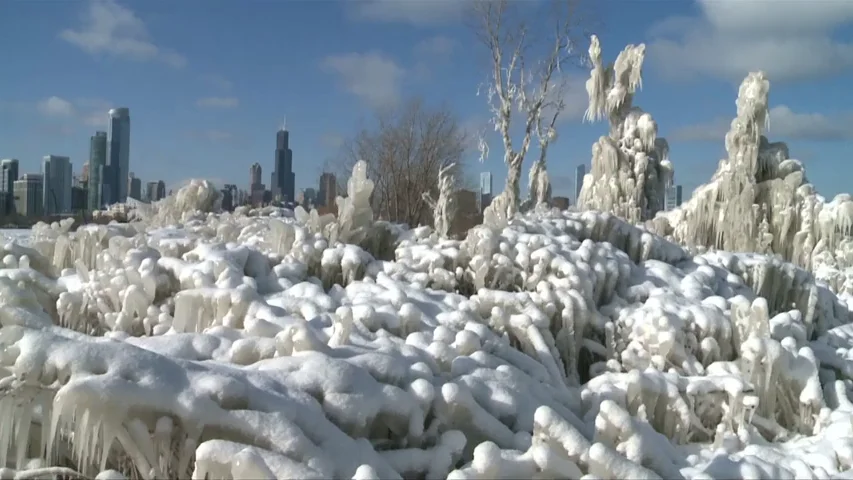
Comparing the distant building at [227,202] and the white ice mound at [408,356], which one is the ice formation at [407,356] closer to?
the white ice mound at [408,356]

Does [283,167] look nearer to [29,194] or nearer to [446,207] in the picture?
[29,194]

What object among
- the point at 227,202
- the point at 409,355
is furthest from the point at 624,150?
the point at 409,355

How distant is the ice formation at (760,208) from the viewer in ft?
47.7

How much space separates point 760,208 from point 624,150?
367 centimetres

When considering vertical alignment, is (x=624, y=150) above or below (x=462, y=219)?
above

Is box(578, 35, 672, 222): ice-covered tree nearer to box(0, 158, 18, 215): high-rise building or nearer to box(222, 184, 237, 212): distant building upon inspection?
box(222, 184, 237, 212): distant building

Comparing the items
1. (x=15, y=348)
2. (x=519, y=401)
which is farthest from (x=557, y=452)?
(x=15, y=348)

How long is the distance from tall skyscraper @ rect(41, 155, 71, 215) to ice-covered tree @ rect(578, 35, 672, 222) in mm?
21090

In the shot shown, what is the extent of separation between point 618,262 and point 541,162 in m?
13.7

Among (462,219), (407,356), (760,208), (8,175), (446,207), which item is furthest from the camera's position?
(8,175)

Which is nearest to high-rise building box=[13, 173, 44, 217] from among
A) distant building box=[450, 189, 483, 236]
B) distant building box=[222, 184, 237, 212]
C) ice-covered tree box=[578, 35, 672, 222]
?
distant building box=[222, 184, 237, 212]

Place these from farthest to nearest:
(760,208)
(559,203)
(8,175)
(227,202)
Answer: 1. (8,175)
2. (559,203)
3. (227,202)
4. (760,208)

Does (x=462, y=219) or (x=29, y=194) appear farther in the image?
(x=29, y=194)

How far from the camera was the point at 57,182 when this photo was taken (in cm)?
3816
